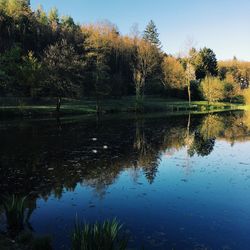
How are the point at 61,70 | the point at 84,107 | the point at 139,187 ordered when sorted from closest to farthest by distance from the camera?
the point at 139,187 → the point at 61,70 → the point at 84,107

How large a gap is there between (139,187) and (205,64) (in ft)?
410

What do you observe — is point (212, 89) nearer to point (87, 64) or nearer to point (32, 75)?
point (87, 64)

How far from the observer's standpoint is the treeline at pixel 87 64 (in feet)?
200

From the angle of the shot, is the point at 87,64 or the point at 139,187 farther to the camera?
the point at 87,64

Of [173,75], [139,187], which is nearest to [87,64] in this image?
[173,75]

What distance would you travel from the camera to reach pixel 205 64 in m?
136

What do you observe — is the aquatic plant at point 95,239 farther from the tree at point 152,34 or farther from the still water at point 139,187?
→ the tree at point 152,34

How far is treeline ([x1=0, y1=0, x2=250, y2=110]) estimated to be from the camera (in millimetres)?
60906

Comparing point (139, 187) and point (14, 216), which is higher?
point (14, 216)

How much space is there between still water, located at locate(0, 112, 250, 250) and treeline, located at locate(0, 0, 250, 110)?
29.2 m

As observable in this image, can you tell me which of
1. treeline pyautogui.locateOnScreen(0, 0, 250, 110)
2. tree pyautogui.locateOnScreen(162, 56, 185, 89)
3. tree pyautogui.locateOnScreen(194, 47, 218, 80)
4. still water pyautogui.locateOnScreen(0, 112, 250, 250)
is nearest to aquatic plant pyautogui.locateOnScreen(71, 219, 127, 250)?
still water pyautogui.locateOnScreen(0, 112, 250, 250)

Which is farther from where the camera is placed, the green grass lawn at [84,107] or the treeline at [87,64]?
the treeline at [87,64]

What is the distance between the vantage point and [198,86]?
11438 centimetres

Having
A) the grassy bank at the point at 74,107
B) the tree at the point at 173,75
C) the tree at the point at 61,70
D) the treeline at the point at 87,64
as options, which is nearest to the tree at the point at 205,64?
the treeline at the point at 87,64
